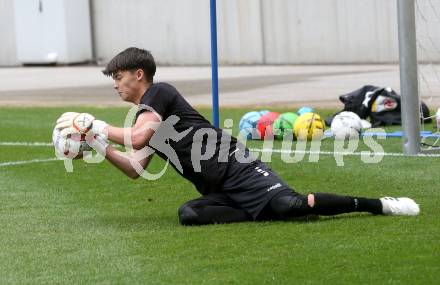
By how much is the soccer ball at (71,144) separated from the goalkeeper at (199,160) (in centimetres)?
4

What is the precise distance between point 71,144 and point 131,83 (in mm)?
597

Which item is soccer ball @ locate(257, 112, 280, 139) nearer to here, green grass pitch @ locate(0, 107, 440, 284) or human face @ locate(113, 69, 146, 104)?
green grass pitch @ locate(0, 107, 440, 284)

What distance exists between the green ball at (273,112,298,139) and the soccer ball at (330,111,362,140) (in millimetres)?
451

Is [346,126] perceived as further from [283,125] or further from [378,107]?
[378,107]

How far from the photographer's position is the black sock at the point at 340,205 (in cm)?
782

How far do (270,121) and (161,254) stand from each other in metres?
6.25

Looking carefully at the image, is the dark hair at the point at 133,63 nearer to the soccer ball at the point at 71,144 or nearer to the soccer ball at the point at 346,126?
the soccer ball at the point at 71,144

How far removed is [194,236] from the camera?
7547 millimetres

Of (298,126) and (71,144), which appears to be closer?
(71,144)

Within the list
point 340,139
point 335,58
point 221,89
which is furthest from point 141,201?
point 335,58

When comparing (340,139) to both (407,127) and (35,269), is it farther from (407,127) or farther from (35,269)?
(35,269)

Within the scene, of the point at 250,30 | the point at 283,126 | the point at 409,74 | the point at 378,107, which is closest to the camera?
the point at 409,74

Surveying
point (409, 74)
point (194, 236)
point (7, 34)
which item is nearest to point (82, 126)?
point (194, 236)

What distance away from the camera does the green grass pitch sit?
643 centimetres
